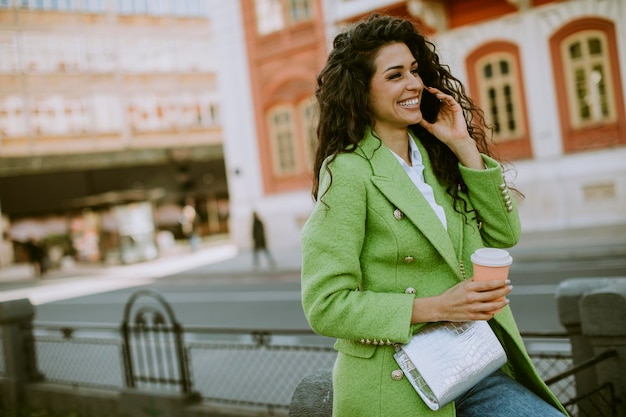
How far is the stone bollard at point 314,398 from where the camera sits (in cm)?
237

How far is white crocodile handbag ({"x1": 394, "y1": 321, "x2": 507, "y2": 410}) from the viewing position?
1854 mm

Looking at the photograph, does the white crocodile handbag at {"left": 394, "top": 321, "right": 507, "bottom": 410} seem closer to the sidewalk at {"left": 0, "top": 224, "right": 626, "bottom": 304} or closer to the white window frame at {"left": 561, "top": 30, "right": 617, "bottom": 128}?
the sidewalk at {"left": 0, "top": 224, "right": 626, "bottom": 304}

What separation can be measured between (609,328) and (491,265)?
88.4 inches

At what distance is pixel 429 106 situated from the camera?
2350mm

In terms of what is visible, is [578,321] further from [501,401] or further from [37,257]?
[37,257]

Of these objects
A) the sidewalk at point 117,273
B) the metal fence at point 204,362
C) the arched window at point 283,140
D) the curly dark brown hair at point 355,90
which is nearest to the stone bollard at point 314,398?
the curly dark brown hair at point 355,90

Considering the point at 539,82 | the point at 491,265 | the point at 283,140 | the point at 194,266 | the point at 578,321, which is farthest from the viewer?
the point at 194,266

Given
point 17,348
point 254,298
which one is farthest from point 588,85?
point 17,348

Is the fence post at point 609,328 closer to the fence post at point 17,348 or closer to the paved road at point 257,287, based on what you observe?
the paved road at point 257,287

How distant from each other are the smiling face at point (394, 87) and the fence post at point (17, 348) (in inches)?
258

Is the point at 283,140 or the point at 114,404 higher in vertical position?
the point at 283,140

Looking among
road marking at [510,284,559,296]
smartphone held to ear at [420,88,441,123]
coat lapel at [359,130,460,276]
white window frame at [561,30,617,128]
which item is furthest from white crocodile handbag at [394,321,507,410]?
white window frame at [561,30,617,128]

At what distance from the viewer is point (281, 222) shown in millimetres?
22219

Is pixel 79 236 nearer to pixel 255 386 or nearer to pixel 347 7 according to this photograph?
pixel 347 7
